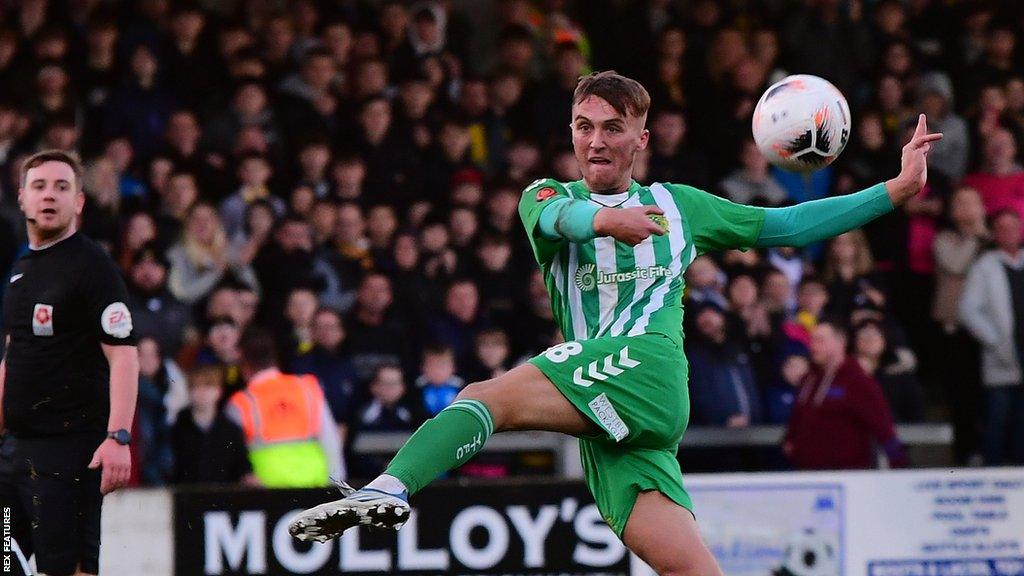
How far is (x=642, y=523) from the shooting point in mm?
5863

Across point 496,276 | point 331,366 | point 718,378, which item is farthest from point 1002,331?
point 331,366

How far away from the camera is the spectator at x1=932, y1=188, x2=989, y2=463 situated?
39.5ft

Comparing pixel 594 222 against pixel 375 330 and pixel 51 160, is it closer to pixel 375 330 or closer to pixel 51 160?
pixel 51 160

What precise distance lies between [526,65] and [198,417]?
4.81 meters

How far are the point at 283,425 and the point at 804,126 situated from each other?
3977 mm

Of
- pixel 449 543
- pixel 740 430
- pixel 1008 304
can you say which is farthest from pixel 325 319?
pixel 1008 304

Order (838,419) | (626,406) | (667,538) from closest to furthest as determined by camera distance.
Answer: (626,406) < (667,538) < (838,419)

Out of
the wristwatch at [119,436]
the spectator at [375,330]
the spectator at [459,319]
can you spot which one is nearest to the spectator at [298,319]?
the spectator at [375,330]

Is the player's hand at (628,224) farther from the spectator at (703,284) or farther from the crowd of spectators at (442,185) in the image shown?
the spectator at (703,284)

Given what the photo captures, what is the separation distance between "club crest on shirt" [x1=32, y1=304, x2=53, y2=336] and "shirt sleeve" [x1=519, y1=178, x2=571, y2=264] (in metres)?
2.02

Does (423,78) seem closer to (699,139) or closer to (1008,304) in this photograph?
(699,139)

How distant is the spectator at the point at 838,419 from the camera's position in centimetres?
1025

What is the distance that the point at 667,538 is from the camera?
5.81 meters

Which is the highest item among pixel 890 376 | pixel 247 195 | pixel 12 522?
pixel 247 195
